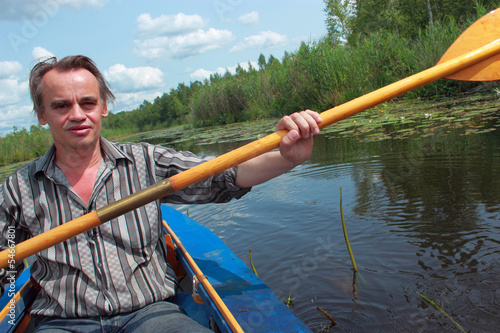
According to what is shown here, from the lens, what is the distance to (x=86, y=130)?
138 cm

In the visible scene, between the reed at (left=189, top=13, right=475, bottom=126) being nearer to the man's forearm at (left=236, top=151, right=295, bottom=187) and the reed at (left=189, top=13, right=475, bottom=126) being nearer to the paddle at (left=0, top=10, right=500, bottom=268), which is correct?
the paddle at (left=0, top=10, right=500, bottom=268)

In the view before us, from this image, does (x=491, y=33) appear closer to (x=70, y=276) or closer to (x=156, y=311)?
(x=156, y=311)

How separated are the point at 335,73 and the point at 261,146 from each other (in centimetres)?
970

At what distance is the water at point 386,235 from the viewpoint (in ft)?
6.10

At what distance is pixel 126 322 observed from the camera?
1308 mm

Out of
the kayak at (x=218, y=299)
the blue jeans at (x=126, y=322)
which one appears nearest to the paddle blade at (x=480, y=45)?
the kayak at (x=218, y=299)

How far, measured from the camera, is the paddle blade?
153 centimetres

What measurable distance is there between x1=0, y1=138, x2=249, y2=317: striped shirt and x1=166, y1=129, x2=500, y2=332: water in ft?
3.19

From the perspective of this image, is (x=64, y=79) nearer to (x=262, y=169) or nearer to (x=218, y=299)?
(x=262, y=169)

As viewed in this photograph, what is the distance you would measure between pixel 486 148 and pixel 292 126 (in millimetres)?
3661

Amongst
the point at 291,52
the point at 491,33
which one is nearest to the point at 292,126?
the point at 491,33

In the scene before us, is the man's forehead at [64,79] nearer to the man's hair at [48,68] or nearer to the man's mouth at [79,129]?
the man's hair at [48,68]

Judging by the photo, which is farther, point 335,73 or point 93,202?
point 335,73

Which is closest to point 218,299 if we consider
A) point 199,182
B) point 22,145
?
point 199,182
